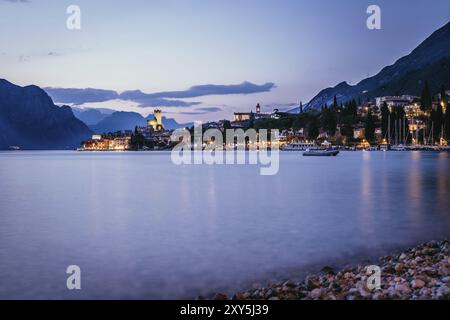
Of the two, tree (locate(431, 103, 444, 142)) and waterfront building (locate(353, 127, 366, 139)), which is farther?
waterfront building (locate(353, 127, 366, 139))

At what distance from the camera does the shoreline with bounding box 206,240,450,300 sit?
672 centimetres

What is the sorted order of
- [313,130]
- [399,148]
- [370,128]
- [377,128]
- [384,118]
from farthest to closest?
1. [313,130]
2. [377,128]
3. [370,128]
4. [384,118]
5. [399,148]

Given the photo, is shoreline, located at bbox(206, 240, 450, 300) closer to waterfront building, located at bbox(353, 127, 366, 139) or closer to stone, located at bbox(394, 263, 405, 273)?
stone, located at bbox(394, 263, 405, 273)

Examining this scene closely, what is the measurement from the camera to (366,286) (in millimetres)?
7215

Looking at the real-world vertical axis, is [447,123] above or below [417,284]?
above

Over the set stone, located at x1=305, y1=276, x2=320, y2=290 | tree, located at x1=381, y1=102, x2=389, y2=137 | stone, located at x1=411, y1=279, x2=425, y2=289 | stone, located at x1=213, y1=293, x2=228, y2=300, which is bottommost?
stone, located at x1=213, y1=293, x2=228, y2=300

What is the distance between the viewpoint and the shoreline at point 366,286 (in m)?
6.72

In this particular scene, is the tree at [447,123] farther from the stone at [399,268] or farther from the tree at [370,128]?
the stone at [399,268]

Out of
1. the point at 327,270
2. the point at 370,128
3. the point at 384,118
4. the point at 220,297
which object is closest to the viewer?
the point at 220,297

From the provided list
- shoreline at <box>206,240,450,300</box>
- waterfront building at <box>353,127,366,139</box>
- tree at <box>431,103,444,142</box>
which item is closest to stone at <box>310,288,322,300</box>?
shoreline at <box>206,240,450,300</box>

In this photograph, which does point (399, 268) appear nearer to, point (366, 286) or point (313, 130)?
point (366, 286)
